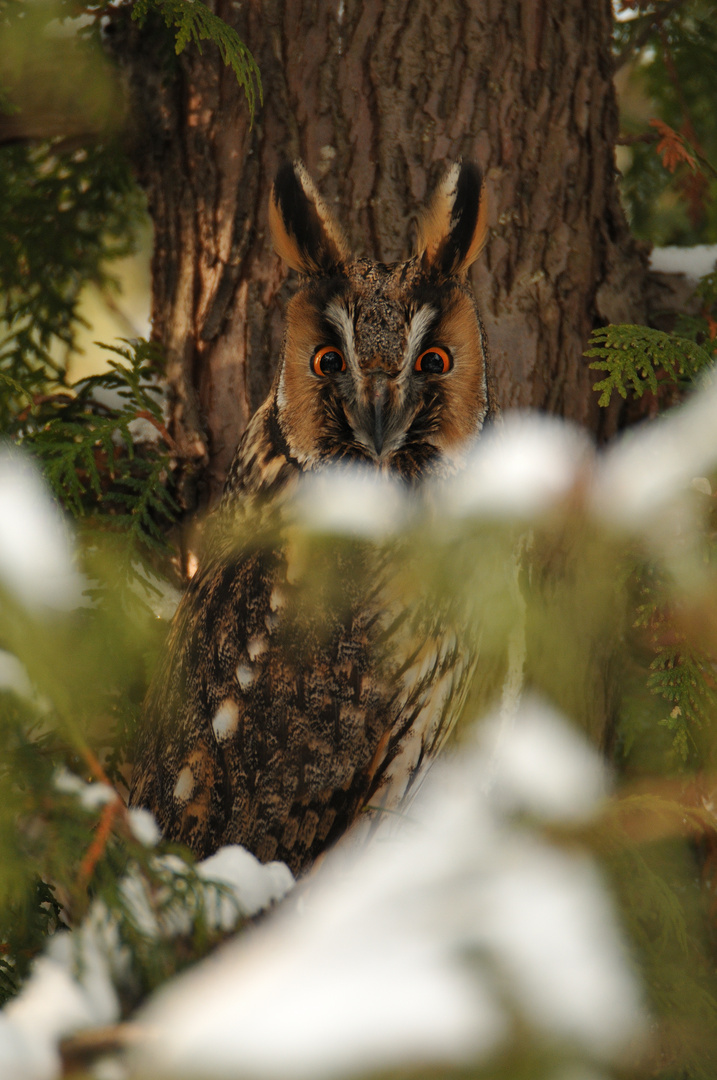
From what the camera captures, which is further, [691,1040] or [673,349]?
[673,349]

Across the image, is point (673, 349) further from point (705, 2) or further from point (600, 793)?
point (705, 2)

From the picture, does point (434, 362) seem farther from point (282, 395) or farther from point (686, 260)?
point (686, 260)

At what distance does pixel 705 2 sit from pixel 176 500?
2.00 metres

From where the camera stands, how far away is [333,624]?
1.35 metres

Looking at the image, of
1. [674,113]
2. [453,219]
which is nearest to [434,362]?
[453,219]

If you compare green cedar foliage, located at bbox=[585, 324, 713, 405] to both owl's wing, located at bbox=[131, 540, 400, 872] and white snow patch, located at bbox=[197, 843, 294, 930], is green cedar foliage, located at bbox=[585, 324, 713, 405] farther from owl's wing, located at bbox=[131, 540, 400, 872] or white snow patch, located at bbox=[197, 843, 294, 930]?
white snow patch, located at bbox=[197, 843, 294, 930]

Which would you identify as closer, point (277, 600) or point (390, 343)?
point (390, 343)

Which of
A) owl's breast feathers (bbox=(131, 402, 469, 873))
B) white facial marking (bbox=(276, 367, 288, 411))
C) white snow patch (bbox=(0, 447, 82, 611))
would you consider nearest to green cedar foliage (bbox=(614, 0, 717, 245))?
white facial marking (bbox=(276, 367, 288, 411))

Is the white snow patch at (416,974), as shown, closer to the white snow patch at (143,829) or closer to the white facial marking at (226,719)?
the white snow patch at (143,829)

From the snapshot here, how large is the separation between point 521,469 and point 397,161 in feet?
3.11

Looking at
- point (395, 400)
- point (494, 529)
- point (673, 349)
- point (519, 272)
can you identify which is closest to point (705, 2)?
point (519, 272)

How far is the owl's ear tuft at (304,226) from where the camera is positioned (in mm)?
1391

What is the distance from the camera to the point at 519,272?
1.70m

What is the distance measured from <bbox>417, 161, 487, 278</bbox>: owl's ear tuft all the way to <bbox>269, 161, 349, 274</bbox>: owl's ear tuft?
17 centimetres
